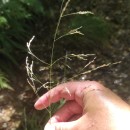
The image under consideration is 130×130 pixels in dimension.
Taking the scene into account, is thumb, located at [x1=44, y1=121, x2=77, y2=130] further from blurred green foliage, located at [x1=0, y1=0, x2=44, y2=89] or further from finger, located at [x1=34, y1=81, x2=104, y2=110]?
blurred green foliage, located at [x1=0, y1=0, x2=44, y2=89]

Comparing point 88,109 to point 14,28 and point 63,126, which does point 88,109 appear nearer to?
point 63,126

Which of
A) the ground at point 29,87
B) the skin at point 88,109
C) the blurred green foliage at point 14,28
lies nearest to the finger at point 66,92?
the skin at point 88,109

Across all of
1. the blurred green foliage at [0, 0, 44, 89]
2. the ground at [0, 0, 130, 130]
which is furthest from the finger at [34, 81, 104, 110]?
the blurred green foliage at [0, 0, 44, 89]

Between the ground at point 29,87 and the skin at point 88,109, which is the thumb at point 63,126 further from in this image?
the ground at point 29,87

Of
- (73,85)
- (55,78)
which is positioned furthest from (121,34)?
(73,85)

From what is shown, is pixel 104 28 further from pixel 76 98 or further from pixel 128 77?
pixel 76 98
